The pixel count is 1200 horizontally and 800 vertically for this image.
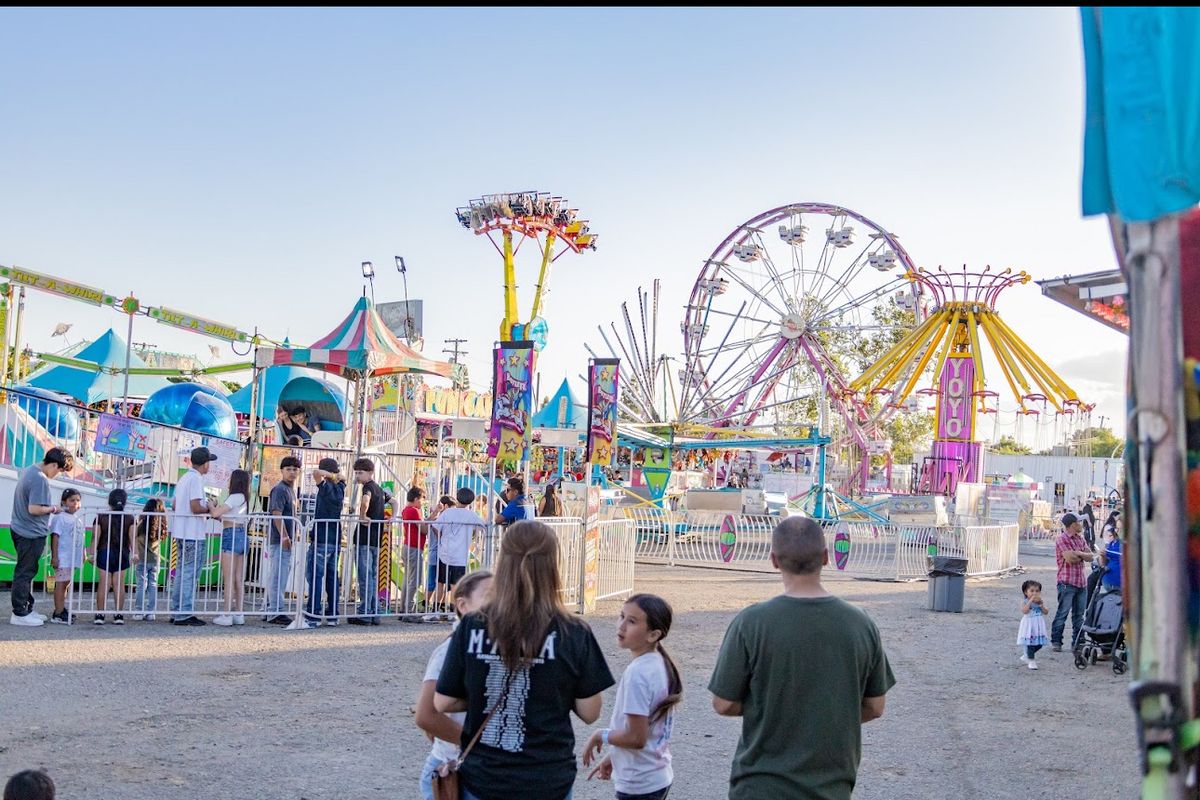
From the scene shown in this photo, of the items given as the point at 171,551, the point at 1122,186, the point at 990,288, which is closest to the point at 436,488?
the point at 171,551

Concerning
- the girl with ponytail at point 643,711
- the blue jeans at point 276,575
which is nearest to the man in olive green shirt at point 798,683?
the girl with ponytail at point 643,711

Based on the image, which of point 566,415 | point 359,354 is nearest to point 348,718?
point 359,354

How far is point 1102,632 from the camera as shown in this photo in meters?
10.3

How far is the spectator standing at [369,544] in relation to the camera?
11.5 metres

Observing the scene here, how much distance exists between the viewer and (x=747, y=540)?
71.7 ft

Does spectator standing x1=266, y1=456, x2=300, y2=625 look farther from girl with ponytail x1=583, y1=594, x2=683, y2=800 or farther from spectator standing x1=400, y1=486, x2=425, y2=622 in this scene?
girl with ponytail x1=583, y1=594, x2=683, y2=800

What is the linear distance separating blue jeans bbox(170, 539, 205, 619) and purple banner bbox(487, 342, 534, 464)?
3.29m

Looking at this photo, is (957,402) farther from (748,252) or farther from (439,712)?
(439,712)

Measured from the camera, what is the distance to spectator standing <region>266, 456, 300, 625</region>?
11.4m

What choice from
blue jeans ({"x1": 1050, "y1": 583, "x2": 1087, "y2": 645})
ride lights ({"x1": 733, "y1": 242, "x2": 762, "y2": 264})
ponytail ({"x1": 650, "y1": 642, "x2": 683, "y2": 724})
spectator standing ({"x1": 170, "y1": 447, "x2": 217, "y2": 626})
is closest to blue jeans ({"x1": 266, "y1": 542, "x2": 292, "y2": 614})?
spectator standing ({"x1": 170, "y1": 447, "x2": 217, "y2": 626})

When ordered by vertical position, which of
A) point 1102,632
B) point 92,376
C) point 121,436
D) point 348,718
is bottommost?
point 348,718

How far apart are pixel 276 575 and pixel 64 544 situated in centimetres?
198

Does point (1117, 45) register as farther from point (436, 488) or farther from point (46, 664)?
point (436, 488)

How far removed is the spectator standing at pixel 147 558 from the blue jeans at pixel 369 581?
6.49ft
